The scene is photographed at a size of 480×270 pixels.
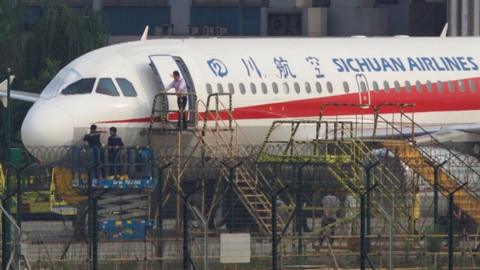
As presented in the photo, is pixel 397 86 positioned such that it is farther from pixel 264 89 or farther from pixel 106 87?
pixel 106 87

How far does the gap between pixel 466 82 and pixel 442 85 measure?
0.85 metres

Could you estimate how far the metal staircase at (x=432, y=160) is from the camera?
1473 inches

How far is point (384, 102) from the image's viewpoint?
49094 mm

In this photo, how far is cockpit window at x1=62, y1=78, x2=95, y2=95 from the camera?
148ft

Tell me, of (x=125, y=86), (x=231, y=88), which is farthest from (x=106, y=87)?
(x=231, y=88)

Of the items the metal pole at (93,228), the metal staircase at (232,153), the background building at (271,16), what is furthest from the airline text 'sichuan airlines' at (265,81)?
the background building at (271,16)

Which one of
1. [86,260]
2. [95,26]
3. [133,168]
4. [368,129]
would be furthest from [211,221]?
[95,26]

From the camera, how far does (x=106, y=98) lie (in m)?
44.9

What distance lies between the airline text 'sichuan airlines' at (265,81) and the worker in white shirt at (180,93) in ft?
0.90

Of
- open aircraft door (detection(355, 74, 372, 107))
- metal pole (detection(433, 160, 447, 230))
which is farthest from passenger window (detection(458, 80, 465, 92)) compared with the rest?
metal pole (detection(433, 160, 447, 230))

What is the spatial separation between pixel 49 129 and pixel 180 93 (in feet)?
11.0

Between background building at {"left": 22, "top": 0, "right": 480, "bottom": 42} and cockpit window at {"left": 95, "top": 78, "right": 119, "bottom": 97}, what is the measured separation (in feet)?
133

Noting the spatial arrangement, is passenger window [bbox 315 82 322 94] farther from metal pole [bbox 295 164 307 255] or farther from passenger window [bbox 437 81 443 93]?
metal pole [bbox 295 164 307 255]

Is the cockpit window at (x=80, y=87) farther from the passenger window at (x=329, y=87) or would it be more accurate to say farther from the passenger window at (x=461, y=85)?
the passenger window at (x=461, y=85)
